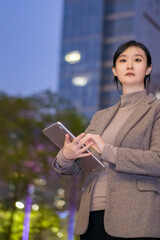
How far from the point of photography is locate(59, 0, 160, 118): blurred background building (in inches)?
634

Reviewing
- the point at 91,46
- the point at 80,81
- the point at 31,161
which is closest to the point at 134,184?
the point at 31,161

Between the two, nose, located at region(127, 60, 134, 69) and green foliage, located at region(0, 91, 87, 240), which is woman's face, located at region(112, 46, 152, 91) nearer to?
nose, located at region(127, 60, 134, 69)

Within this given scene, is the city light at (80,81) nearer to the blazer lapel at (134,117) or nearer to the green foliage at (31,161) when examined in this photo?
the green foliage at (31,161)

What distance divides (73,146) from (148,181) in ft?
0.72

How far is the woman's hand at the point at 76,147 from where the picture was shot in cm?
122

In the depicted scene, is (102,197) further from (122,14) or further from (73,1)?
(73,1)

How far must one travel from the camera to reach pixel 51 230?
19.6ft

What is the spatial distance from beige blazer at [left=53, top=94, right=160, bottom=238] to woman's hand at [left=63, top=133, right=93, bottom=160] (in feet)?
0.27

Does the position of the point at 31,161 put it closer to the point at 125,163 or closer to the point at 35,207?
the point at 35,207

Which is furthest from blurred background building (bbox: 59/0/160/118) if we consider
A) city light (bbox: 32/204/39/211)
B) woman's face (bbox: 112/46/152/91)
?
woman's face (bbox: 112/46/152/91)

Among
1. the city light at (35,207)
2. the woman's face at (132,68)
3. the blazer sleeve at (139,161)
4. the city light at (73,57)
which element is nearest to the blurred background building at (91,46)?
the city light at (73,57)

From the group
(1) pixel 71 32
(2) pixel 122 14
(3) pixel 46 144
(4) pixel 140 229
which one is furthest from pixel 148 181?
(1) pixel 71 32

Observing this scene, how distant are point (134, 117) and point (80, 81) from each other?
60.6 feet

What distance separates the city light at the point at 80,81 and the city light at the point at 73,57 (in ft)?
3.08
